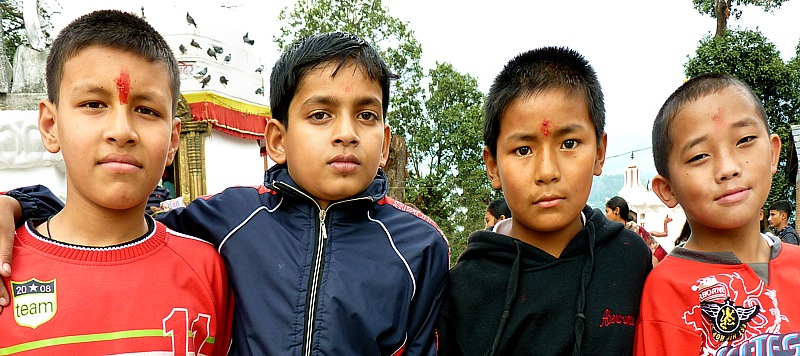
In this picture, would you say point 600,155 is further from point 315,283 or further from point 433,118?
point 433,118

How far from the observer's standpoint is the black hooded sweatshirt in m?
1.79

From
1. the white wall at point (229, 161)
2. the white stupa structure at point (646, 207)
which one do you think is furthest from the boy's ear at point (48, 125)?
→ the white stupa structure at point (646, 207)

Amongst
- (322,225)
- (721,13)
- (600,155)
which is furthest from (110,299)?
(721,13)

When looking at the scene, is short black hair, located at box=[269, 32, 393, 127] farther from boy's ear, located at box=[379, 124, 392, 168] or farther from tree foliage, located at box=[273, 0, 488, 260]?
tree foliage, located at box=[273, 0, 488, 260]

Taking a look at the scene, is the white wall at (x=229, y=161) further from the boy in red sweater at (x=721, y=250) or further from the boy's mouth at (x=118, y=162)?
the boy in red sweater at (x=721, y=250)

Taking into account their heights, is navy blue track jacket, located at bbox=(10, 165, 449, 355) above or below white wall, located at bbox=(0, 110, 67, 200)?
below

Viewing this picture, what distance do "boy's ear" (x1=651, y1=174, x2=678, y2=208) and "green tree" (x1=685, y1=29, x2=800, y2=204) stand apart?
13589 mm

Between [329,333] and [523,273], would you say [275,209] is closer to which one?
[329,333]

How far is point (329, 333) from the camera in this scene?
173 cm

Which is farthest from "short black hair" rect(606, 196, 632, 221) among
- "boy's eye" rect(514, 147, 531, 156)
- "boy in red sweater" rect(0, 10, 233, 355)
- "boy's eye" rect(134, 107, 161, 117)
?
"boy's eye" rect(134, 107, 161, 117)

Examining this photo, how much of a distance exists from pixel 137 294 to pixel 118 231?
0.72 feet

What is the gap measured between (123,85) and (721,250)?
1.92 m

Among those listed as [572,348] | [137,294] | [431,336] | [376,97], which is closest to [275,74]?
[376,97]

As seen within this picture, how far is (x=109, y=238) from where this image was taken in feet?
5.57
